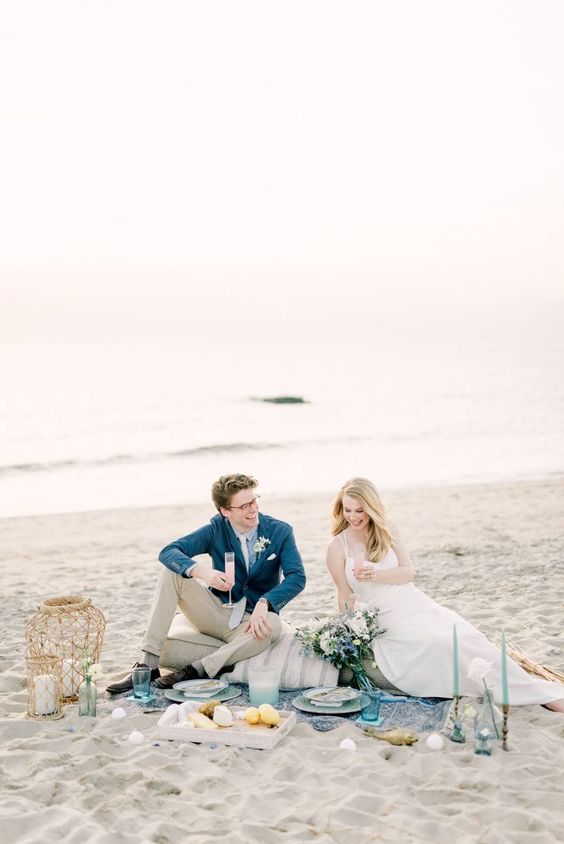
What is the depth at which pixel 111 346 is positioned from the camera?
97750mm

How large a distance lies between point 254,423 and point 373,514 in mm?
35747

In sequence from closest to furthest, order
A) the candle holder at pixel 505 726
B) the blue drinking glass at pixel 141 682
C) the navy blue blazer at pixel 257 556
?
the candle holder at pixel 505 726 < the blue drinking glass at pixel 141 682 < the navy blue blazer at pixel 257 556

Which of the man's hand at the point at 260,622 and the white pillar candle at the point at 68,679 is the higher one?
the man's hand at the point at 260,622

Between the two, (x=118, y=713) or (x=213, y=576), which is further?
(x=213, y=576)

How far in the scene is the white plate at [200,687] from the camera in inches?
219

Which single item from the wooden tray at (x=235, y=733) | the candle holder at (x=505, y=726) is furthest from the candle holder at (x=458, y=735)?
the wooden tray at (x=235, y=733)

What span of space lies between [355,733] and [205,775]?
100 cm

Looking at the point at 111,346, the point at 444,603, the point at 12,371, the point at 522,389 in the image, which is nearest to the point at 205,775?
the point at 444,603

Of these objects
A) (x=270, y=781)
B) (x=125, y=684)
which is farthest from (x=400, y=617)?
(x=125, y=684)

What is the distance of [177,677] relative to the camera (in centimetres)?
579

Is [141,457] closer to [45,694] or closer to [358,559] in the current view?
[358,559]

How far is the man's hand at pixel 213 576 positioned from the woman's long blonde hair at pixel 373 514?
972 mm

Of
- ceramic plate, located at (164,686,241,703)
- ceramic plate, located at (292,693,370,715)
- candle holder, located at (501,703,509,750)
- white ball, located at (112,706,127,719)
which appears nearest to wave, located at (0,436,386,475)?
ceramic plate, located at (164,686,241,703)

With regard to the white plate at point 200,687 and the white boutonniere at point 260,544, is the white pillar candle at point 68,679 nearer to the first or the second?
the white plate at point 200,687
